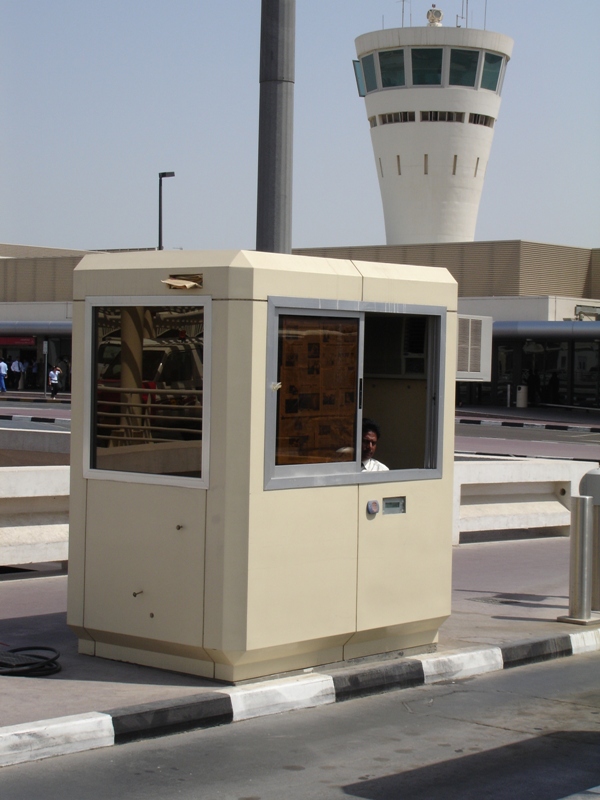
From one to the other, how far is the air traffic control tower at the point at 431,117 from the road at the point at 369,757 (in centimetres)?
5515

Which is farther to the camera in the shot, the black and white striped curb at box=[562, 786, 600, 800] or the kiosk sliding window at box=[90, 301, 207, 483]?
the kiosk sliding window at box=[90, 301, 207, 483]

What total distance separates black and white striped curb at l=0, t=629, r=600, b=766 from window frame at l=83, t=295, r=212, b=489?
127 centimetres

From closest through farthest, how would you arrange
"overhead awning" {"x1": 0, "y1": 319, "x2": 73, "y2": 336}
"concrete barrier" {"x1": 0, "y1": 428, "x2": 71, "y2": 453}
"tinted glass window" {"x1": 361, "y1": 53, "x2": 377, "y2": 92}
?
"concrete barrier" {"x1": 0, "y1": 428, "x2": 71, "y2": 453} → "overhead awning" {"x1": 0, "y1": 319, "x2": 73, "y2": 336} → "tinted glass window" {"x1": 361, "y1": 53, "x2": 377, "y2": 92}

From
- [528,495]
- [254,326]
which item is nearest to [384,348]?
[254,326]

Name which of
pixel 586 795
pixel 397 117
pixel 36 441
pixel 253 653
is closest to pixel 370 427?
pixel 253 653

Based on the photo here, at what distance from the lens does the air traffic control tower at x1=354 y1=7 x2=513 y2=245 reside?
58531 mm

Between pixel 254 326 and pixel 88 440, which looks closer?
pixel 254 326

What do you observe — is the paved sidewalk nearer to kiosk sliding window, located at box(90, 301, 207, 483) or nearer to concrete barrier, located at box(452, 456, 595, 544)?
kiosk sliding window, located at box(90, 301, 207, 483)

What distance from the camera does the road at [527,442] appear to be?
86.7ft

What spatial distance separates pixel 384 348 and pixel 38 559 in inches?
151

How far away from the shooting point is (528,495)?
13883 mm

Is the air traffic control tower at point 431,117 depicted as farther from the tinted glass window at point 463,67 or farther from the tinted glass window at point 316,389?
the tinted glass window at point 316,389

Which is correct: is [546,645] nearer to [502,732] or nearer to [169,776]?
[502,732]

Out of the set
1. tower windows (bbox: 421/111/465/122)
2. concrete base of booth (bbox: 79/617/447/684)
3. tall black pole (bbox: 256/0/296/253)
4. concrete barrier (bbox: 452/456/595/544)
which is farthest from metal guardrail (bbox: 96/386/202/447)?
tower windows (bbox: 421/111/465/122)
